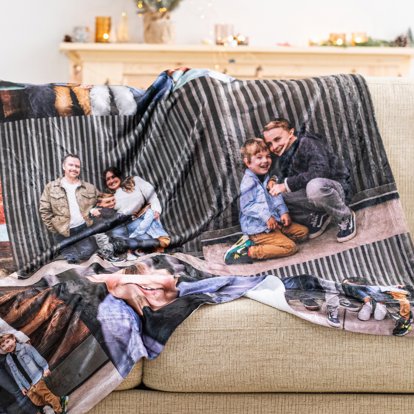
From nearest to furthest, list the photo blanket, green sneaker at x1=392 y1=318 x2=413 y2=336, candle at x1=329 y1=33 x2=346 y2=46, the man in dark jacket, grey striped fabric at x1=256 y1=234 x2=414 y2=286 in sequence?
green sneaker at x1=392 y1=318 x2=413 y2=336, the photo blanket, grey striped fabric at x1=256 y1=234 x2=414 y2=286, the man in dark jacket, candle at x1=329 y1=33 x2=346 y2=46

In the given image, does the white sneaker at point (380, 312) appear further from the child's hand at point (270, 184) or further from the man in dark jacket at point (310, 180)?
the child's hand at point (270, 184)

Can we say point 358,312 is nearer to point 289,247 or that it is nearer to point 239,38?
point 289,247

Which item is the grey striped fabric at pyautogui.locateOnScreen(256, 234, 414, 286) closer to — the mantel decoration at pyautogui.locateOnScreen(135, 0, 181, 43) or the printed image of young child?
the printed image of young child

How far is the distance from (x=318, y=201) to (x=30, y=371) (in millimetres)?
974

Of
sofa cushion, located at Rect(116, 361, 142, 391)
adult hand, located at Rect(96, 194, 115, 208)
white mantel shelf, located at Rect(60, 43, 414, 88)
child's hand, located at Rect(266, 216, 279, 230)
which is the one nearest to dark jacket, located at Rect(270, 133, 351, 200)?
child's hand, located at Rect(266, 216, 279, 230)

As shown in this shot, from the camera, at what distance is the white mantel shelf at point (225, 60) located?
4.57 meters

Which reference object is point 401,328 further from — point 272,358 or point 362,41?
point 362,41

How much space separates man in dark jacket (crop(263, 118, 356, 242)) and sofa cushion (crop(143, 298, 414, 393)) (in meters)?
0.50

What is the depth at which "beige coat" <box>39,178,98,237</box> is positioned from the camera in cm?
237

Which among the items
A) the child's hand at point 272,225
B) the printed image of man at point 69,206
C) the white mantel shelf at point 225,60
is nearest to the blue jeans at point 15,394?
the printed image of man at point 69,206

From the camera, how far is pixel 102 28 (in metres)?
4.58

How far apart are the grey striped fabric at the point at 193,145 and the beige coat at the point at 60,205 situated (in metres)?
0.02

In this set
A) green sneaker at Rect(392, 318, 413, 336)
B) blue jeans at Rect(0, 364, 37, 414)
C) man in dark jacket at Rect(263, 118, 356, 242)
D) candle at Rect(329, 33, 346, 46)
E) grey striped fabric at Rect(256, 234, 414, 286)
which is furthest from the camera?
candle at Rect(329, 33, 346, 46)

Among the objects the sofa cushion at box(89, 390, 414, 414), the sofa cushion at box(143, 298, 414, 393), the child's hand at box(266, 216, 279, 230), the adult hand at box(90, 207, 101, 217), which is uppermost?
the adult hand at box(90, 207, 101, 217)
